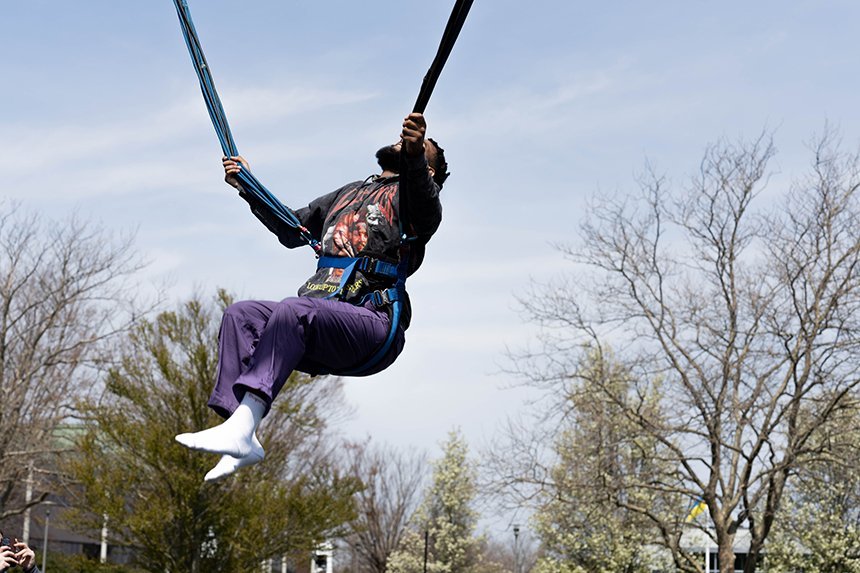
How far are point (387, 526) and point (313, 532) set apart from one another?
22694 millimetres

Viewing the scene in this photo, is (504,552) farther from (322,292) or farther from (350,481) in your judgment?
(322,292)

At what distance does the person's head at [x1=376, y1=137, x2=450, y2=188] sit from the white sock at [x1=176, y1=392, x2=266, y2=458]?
1127 mm

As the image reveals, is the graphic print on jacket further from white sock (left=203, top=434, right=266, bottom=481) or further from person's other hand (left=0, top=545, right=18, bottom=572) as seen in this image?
person's other hand (left=0, top=545, right=18, bottom=572)

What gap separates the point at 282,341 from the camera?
3467mm

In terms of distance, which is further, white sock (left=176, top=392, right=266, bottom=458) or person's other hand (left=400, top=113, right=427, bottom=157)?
person's other hand (left=400, top=113, right=427, bottom=157)

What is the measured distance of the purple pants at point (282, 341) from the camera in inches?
135

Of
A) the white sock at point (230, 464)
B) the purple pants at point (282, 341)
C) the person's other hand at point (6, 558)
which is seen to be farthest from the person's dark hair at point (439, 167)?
the person's other hand at point (6, 558)

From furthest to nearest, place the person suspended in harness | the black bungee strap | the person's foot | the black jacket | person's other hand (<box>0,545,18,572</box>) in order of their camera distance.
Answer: person's other hand (<box>0,545,18,572</box>) < the black jacket < the person suspended in harness < the person's foot < the black bungee strap


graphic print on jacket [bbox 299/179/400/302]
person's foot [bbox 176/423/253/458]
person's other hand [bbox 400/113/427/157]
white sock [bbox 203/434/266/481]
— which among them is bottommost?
white sock [bbox 203/434/266/481]

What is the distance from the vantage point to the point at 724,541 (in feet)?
71.5

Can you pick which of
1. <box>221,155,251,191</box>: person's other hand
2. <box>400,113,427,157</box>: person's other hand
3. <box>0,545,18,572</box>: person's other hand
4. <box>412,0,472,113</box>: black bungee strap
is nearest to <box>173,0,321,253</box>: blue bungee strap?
<box>221,155,251,191</box>: person's other hand

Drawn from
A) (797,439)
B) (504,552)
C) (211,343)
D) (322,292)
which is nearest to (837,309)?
(797,439)

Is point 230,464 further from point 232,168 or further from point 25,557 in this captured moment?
point 25,557

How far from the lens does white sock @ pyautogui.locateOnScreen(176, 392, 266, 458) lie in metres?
3.12
